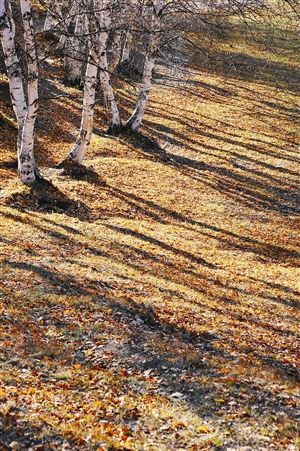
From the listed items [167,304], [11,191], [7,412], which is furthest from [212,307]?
[11,191]

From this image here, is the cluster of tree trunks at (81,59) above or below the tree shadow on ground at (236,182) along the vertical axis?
→ above

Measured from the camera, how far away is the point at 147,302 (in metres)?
10.4

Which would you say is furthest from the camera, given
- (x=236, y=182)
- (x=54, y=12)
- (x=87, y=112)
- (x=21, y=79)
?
(x=236, y=182)

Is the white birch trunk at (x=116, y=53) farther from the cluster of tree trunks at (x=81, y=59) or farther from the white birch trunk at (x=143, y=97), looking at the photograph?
the white birch trunk at (x=143, y=97)

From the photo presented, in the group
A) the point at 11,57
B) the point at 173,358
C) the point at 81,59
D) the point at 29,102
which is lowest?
the point at 173,358

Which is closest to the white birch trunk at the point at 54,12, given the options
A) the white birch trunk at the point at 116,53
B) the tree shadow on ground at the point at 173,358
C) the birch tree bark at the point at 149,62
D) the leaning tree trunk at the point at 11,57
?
the leaning tree trunk at the point at 11,57

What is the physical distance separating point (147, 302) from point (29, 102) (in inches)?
280

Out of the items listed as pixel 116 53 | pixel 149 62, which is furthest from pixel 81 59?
pixel 116 53

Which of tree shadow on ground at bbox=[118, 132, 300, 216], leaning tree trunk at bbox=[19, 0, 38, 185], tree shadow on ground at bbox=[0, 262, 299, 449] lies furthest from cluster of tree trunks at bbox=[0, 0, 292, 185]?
tree shadow on ground at bbox=[0, 262, 299, 449]

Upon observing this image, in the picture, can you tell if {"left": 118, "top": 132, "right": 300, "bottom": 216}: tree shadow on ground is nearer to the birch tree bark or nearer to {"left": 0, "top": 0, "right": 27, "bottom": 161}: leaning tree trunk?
the birch tree bark

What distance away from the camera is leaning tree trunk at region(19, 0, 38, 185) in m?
13.5

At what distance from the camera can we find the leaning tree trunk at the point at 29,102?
44.2 feet

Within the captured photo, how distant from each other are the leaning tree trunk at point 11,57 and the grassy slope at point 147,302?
7.61 feet

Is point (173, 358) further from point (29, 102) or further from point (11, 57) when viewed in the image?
point (11, 57)
